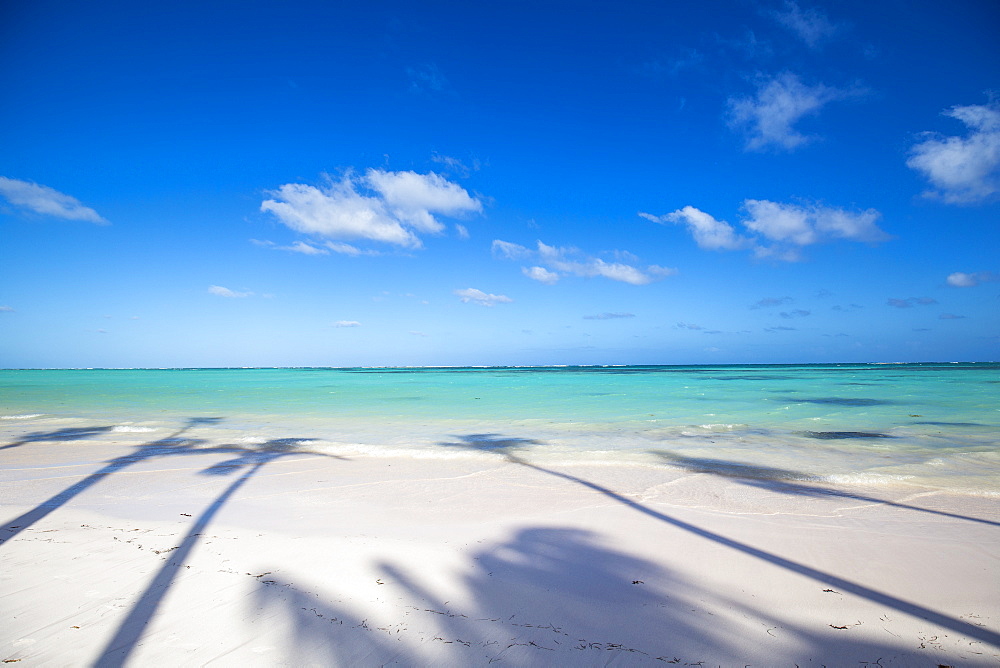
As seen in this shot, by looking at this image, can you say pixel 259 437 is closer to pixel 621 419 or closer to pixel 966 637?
pixel 621 419

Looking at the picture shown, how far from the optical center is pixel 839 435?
11.2 metres

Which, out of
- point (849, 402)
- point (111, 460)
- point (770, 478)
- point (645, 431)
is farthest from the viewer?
point (849, 402)

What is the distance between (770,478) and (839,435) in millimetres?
6053

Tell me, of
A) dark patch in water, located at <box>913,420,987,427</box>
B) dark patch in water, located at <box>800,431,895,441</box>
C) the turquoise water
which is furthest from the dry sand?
dark patch in water, located at <box>913,420,987,427</box>

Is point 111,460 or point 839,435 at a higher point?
point 111,460

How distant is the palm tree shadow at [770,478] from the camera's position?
5617 mm

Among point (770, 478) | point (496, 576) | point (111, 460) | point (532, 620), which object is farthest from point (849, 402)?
point (111, 460)

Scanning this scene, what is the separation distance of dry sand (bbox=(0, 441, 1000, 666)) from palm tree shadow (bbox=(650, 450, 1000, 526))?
10 centimetres

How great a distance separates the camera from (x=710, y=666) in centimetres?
251

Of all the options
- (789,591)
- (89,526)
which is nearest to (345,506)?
(89,526)

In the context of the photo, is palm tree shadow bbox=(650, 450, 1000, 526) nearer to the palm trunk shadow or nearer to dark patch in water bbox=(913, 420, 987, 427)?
the palm trunk shadow

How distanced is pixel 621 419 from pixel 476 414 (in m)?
5.40

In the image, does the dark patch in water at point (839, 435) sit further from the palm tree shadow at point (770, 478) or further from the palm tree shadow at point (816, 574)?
the palm tree shadow at point (816, 574)

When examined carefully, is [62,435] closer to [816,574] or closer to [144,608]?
[144,608]
